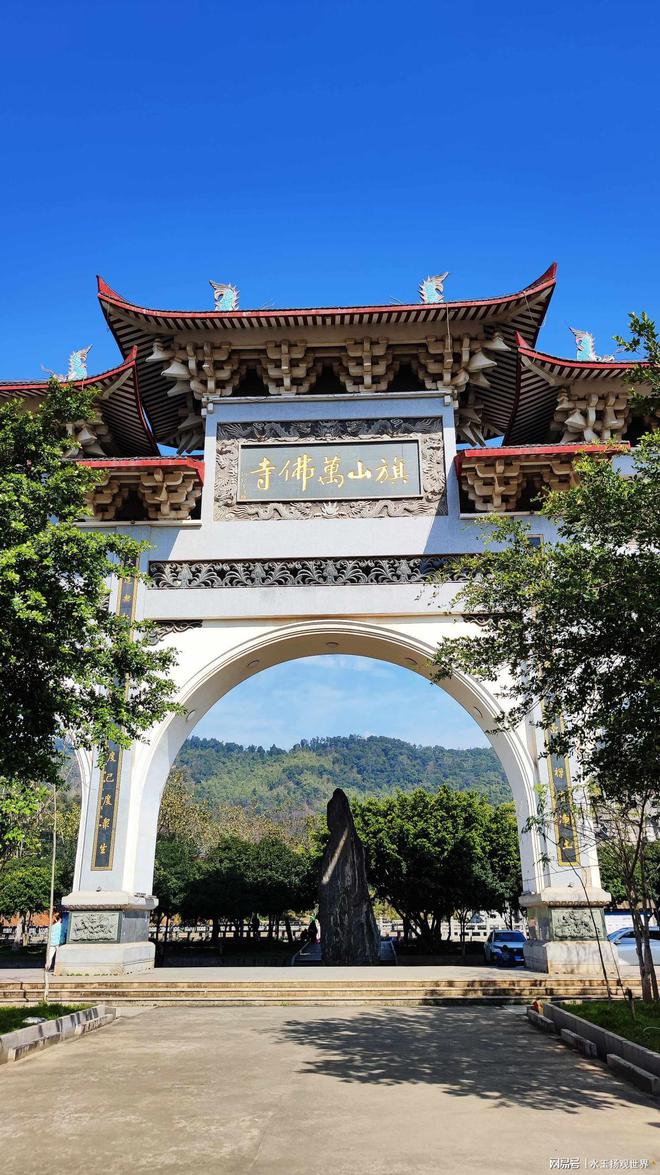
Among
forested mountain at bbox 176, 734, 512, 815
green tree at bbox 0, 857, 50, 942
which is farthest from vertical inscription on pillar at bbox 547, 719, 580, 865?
forested mountain at bbox 176, 734, 512, 815

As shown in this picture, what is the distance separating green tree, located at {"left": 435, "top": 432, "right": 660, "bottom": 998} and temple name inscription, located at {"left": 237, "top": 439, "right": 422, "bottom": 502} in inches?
208

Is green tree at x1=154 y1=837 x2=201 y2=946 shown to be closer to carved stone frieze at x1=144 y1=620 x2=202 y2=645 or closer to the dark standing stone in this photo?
the dark standing stone

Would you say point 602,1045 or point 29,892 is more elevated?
A: point 29,892

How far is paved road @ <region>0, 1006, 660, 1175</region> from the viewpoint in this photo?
3127 millimetres

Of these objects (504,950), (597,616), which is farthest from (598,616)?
(504,950)

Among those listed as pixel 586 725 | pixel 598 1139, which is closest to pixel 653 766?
pixel 586 725

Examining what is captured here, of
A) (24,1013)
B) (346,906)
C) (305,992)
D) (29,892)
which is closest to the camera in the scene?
(24,1013)

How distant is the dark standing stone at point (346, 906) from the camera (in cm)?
1202

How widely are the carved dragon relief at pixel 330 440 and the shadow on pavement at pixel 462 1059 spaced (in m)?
6.18

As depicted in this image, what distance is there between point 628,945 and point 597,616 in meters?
9.72

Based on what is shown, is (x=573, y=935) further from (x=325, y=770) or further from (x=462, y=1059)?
(x=325, y=770)

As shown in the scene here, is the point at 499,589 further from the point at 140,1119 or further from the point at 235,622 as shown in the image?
the point at 235,622

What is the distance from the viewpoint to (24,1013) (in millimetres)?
6410

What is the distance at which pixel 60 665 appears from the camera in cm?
575
